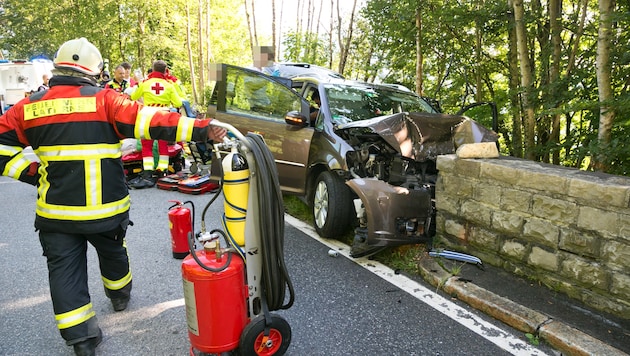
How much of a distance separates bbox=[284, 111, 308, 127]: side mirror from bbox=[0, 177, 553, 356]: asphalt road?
1418 mm

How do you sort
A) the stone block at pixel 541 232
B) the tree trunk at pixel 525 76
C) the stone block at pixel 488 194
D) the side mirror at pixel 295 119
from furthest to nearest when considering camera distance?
1. the tree trunk at pixel 525 76
2. the side mirror at pixel 295 119
3. the stone block at pixel 488 194
4. the stone block at pixel 541 232

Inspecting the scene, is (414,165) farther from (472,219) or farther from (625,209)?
(625,209)

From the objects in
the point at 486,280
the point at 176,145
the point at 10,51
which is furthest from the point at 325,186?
the point at 10,51

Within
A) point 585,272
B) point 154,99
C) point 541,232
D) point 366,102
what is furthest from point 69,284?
point 154,99

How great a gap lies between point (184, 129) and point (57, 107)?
724mm

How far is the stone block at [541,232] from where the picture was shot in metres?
3.07

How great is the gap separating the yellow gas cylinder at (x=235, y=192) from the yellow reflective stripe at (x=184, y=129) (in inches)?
9.8

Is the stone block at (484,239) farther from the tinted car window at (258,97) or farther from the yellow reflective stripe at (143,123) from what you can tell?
the yellow reflective stripe at (143,123)

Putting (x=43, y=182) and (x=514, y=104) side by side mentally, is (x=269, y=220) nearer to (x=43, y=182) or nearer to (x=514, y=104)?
(x=43, y=182)

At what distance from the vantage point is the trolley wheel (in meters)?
2.20

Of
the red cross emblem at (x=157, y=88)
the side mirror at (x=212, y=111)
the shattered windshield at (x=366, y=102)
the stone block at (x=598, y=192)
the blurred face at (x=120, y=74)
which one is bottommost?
the stone block at (x=598, y=192)

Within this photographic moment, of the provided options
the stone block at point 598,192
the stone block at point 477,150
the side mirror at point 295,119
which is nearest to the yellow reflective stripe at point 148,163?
the side mirror at point 295,119

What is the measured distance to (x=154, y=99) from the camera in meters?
6.83

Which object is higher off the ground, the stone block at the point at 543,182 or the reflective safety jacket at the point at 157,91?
the reflective safety jacket at the point at 157,91
